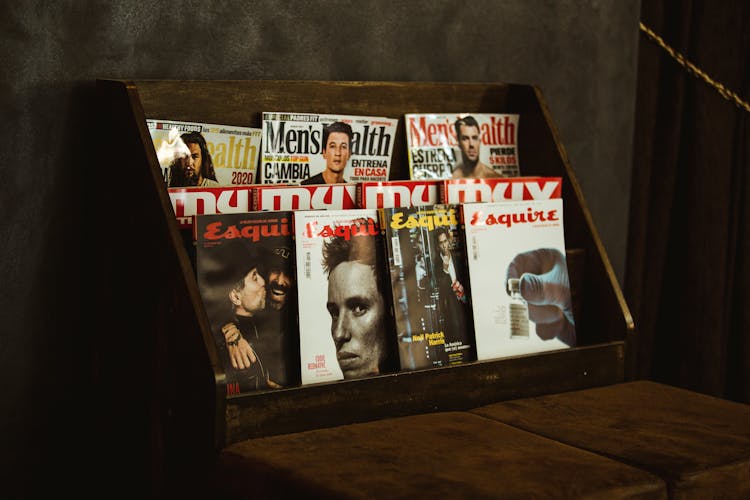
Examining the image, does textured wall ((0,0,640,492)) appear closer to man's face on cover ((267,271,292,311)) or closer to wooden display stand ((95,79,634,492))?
wooden display stand ((95,79,634,492))

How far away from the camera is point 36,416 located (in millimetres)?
1629

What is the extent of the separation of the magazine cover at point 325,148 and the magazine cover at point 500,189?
17 centimetres

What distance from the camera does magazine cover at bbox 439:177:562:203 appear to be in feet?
5.98

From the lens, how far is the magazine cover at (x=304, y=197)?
5.46 ft

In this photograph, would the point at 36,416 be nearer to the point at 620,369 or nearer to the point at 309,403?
the point at 309,403

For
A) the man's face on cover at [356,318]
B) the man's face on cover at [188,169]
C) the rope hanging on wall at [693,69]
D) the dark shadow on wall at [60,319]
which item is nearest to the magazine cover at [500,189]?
the man's face on cover at [356,318]

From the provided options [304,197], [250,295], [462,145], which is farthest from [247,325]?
[462,145]

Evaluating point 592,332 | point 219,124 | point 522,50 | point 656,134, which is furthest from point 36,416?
point 656,134

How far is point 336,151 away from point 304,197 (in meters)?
0.20

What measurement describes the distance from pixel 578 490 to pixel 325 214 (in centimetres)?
67

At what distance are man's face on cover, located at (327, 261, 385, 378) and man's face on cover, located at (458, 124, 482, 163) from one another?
470mm

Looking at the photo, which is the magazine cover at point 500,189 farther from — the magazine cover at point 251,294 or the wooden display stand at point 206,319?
the magazine cover at point 251,294

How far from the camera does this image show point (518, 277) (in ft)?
5.89

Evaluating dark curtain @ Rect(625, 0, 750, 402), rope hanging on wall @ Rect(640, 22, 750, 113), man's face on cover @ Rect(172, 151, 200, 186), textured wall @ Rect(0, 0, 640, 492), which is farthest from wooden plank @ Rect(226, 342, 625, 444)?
rope hanging on wall @ Rect(640, 22, 750, 113)
